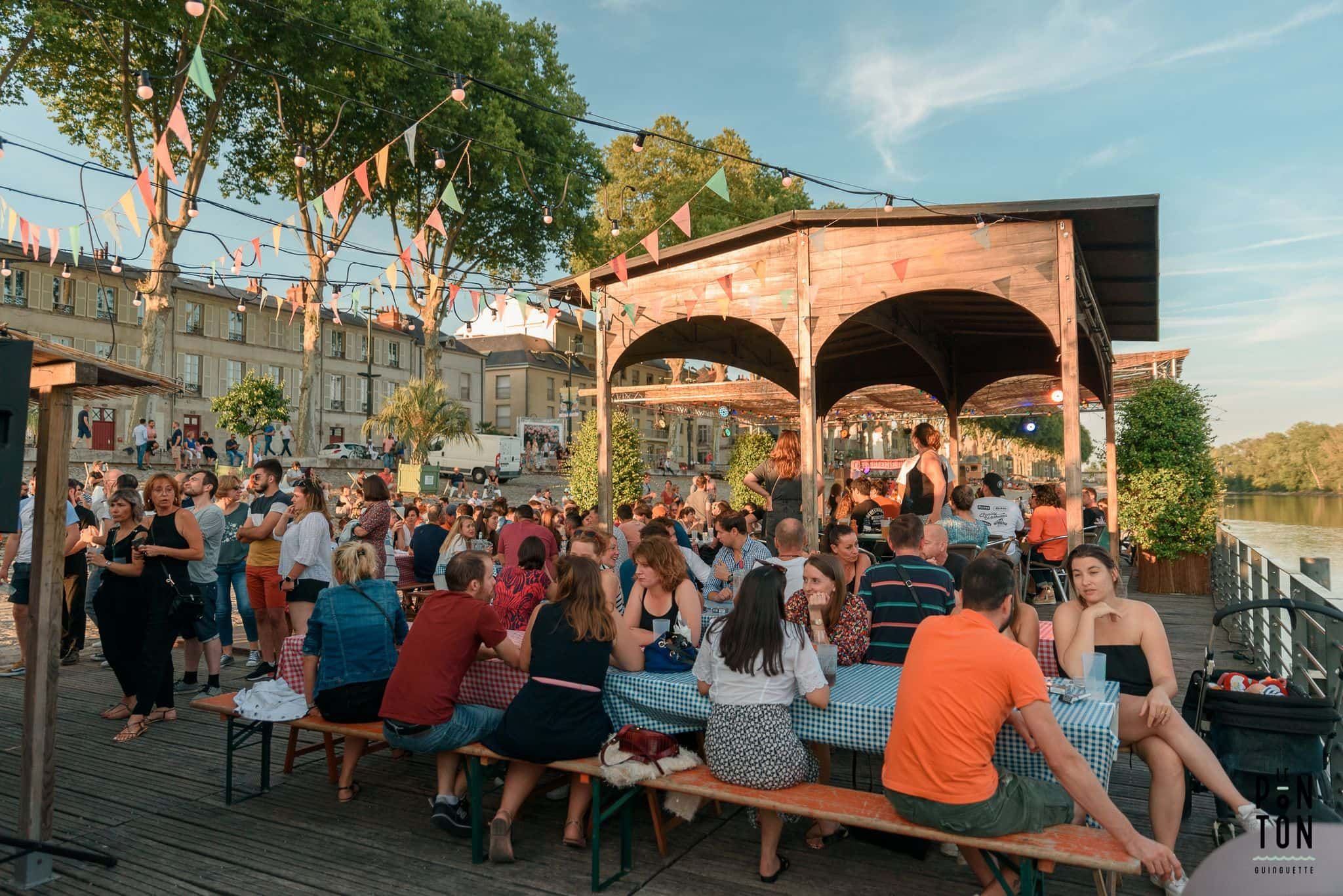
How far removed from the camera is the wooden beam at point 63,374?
3.61m

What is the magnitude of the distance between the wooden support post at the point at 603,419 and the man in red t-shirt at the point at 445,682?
20.7ft

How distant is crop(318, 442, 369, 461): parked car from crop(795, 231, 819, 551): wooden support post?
84.9ft

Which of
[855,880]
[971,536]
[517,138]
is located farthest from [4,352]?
[517,138]

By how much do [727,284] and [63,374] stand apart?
266 inches

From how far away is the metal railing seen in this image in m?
4.04

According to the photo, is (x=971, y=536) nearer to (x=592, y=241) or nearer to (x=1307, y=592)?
(x=1307, y=592)

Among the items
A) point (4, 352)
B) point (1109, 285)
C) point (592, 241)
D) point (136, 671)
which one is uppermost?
point (592, 241)

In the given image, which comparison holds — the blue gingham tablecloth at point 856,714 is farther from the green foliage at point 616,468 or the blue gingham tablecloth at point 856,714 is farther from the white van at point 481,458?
the white van at point 481,458

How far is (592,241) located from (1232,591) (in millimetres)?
22223

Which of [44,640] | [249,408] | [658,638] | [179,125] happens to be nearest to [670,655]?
[658,638]

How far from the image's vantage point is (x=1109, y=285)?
416 inches

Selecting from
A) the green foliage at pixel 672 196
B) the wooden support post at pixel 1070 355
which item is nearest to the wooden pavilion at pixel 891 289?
the wooden support post at pixel 1070 355

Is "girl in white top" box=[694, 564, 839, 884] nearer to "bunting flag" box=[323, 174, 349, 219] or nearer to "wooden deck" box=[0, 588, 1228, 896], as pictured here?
"wooden deck" box=[0, 588, 1228, 896]

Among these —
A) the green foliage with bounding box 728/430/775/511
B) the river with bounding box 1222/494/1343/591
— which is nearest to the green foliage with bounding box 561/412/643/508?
the green foliage with bounding box 728/430/775/511
